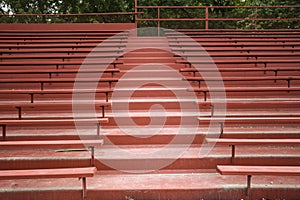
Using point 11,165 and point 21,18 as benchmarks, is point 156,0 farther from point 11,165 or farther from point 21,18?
point 11,165

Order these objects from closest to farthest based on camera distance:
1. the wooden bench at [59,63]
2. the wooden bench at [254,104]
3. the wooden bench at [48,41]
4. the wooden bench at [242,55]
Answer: the wooden bench at [254,104], the wooden bench at [59,63], the wooden bench at [242,55], the wooden bench at [48,41]

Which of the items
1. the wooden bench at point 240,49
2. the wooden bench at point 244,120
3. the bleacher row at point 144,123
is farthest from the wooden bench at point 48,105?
the wooden bench at point 240,49

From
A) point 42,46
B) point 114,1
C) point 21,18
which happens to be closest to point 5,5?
point 114,1

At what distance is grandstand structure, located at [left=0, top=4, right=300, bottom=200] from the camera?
3115mm

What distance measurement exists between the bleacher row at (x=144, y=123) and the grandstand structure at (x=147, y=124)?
0.04 ft

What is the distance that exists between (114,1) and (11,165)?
11.7 metres

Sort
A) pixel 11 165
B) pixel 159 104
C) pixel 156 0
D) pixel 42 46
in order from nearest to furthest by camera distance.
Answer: pixel 11 165
pixel 159 104
pixel 42 46
pixel 156 0

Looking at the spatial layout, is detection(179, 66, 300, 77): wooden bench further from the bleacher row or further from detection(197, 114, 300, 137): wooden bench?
detection(197, 114, 300, 137): wooden bench

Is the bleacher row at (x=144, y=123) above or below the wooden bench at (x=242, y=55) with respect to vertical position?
below

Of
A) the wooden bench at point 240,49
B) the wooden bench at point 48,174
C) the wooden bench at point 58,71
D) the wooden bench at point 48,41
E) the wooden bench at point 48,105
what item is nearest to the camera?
the wooden bench at point 48,174

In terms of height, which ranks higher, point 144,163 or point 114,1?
point 114,1

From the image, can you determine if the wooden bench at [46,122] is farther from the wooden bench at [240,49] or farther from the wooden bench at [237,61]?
the wooden bench at [240,49]

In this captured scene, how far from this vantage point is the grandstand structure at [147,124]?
3.12 meters

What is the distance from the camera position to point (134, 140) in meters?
3.96
